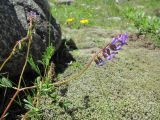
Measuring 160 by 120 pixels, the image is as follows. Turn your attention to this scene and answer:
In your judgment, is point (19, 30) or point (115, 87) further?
point (115, 87)

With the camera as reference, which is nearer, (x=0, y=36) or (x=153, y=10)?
(x=0, y=36)

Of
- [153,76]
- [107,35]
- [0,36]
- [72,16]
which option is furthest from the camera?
[72,16]

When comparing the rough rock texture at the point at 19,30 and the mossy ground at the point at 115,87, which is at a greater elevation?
the rough rock texture at the point at 19,30

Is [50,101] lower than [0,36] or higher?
lower

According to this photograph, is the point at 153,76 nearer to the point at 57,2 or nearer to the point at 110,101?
the point at 110,101

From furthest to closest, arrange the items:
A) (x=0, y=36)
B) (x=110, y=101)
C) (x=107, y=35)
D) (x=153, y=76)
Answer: (x=107, y=35)
(x=153, y=76)
(x=110, y=101)
(x=0, y=36)

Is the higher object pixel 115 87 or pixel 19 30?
pixel 19 30

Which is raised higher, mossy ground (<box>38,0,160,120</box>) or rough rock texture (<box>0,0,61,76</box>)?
rough rock texture (<box>0,0,61,76</box>)

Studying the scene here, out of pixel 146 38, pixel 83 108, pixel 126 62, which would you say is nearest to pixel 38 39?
pixel 83 108
